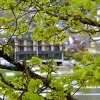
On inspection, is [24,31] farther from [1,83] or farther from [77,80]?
[77,80]

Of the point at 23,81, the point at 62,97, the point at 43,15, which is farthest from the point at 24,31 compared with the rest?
the point at 62,97

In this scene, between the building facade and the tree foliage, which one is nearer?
the tree foliage

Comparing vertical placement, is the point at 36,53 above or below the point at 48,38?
below

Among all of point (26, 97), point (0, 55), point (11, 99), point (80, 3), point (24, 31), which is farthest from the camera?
point (24, 31)

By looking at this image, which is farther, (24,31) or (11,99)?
(24,31)

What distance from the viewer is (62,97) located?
1581mm

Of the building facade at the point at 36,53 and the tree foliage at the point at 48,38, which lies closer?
the tree foliage at the point at 48,38

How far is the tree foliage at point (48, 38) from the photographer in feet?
4.89

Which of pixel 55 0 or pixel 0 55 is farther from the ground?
pixel 55 0

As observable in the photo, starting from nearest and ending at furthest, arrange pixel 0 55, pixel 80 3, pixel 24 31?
pixel 80 3, pixel 0 55, pixel 24 31

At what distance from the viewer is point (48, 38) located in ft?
6.48

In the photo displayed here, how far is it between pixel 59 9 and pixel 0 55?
44 cm

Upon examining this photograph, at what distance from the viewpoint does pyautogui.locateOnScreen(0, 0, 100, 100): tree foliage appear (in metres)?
1.49

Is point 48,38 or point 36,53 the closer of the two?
point 48,38
